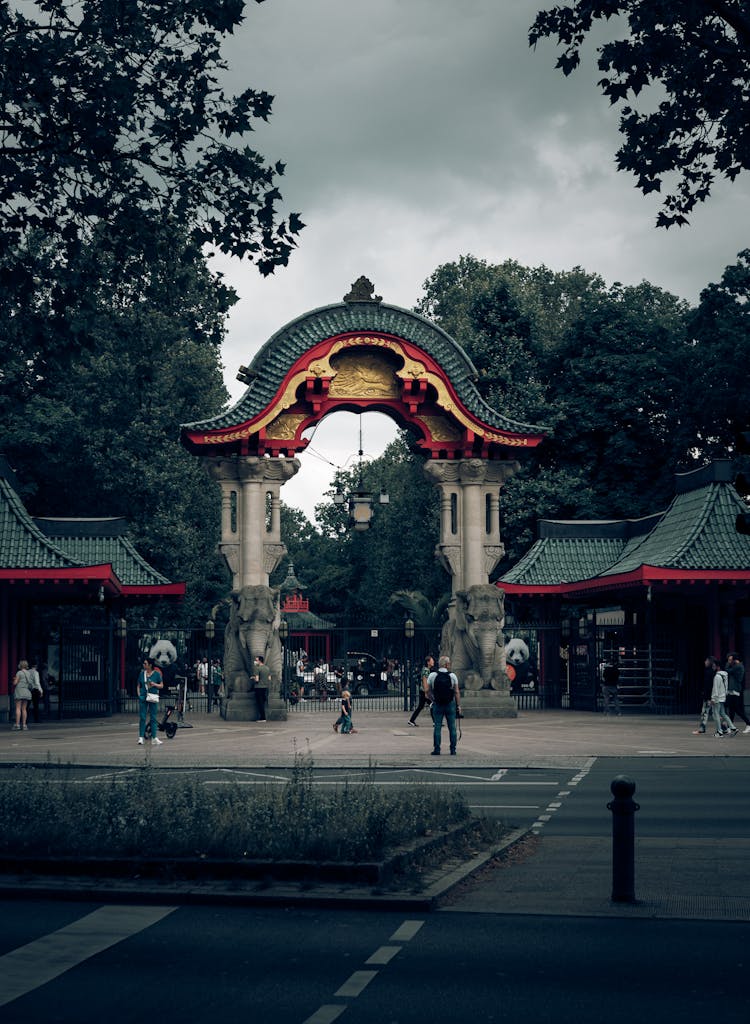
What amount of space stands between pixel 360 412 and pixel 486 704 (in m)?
8.85

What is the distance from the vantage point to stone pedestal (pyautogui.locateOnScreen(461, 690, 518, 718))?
38.0m

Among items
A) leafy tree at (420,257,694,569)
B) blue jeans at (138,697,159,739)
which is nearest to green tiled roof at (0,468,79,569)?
blue jeans at (138,697,159,739)

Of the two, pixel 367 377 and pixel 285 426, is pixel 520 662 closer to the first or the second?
pixel 367 377

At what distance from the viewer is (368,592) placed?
86500 mm

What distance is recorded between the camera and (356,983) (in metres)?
8.28

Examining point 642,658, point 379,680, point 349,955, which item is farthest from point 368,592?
point 349,955

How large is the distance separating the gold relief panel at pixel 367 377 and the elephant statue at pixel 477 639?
598 centimetres

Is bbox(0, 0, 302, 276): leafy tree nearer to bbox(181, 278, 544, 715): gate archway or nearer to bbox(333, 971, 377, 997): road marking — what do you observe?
bbox(333, 971, 377, 997): road marking

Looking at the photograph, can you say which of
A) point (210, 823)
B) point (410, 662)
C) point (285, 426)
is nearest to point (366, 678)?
point (410, 662)

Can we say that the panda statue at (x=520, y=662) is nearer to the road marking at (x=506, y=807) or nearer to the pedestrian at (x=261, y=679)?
the pedestrian at (x=261, y=679)

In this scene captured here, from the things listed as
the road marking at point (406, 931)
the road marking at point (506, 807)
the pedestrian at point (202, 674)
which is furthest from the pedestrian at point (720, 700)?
the pedestrian at point (202, 674)

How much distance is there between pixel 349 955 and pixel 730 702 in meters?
25.7

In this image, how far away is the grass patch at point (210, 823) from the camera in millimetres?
11938

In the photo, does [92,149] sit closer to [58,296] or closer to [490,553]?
[58,296]
